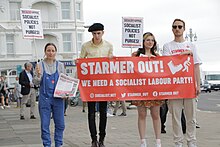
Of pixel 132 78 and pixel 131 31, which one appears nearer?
pixel 132 78

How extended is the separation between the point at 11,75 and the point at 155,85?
159 ft

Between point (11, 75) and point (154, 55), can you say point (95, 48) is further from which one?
point (11, 75)

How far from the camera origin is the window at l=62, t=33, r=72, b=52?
59.0 metres

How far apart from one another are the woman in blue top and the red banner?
62cm

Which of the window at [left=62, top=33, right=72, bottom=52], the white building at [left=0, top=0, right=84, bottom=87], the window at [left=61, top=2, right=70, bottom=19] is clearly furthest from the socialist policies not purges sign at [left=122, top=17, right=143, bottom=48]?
the window at [left=61, top=2, right=70, bottom=19]

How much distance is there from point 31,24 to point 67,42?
4462 centimetres

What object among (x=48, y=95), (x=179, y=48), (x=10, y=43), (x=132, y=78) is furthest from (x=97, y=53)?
(x=10, y=43)

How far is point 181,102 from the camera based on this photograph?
333 inches

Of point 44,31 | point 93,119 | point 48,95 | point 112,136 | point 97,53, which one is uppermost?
→ point 44,31

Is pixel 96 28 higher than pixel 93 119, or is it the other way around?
pixel 96 28

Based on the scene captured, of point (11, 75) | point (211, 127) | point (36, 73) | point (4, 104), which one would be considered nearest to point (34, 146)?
point (36, 73)

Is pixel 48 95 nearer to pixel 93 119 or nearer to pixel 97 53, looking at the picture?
pixel 93 119

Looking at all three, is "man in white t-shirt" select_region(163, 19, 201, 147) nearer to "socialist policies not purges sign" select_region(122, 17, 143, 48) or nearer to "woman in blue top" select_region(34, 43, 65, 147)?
"woman in blue top" select_region(34, 43, 65, 147)

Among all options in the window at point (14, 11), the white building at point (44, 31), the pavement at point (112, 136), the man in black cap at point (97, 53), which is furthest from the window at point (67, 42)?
the man in black cap at point (97, 53)
